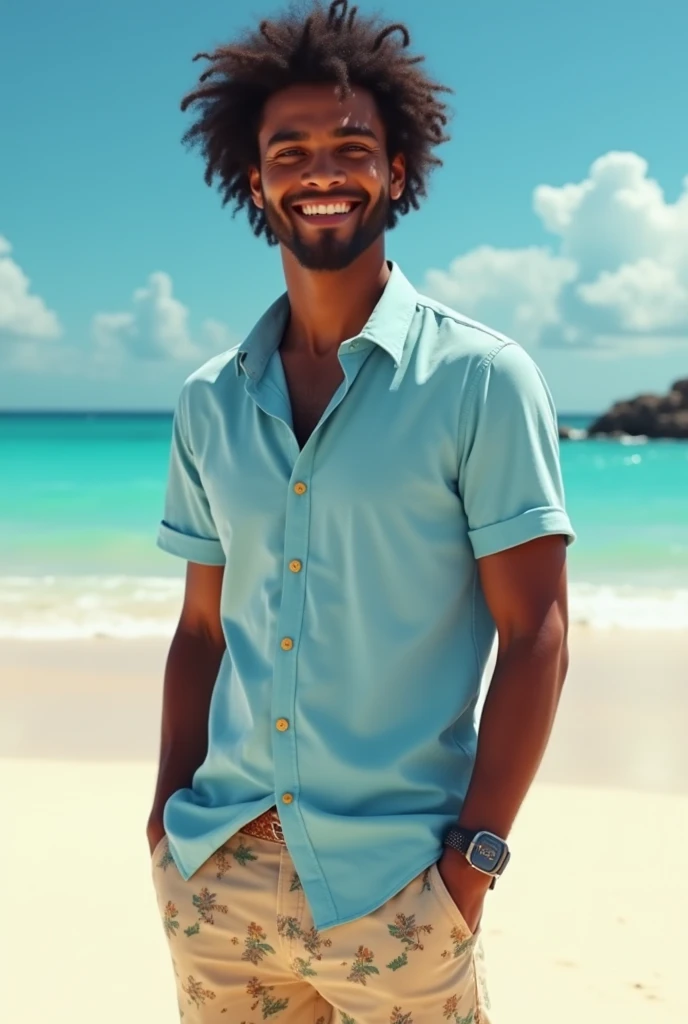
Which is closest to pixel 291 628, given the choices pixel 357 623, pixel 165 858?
pixel 357 623

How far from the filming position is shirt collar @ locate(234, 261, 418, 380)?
2.02 metres

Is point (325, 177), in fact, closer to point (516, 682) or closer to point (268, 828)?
point (516, 682)

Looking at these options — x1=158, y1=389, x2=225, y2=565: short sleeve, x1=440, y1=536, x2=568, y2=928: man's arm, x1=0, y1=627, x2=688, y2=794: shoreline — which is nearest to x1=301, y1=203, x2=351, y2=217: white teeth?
x1=158, y1=389, x2=225, y2=565: short sleeve

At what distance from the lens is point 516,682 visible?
6.38ft

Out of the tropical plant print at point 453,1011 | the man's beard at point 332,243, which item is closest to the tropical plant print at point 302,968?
the tropical plant print at point 453,1011

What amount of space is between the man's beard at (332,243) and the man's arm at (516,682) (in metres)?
0.62

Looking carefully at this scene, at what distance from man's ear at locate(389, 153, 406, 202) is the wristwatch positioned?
4.08 feet

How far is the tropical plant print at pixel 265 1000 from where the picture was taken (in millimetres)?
2072

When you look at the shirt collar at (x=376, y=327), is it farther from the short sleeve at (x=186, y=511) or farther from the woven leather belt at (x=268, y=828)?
the woven leather belt at (x=268, y=828)

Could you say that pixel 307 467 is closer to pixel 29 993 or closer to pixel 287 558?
pixel 287 558

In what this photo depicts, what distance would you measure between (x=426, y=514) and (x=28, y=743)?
5068 millimetres

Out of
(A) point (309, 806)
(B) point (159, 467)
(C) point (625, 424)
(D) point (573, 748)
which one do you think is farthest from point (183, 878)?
(C) point (625, 424)

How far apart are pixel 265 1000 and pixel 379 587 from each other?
30.5 inches

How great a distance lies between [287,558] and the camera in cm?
200
